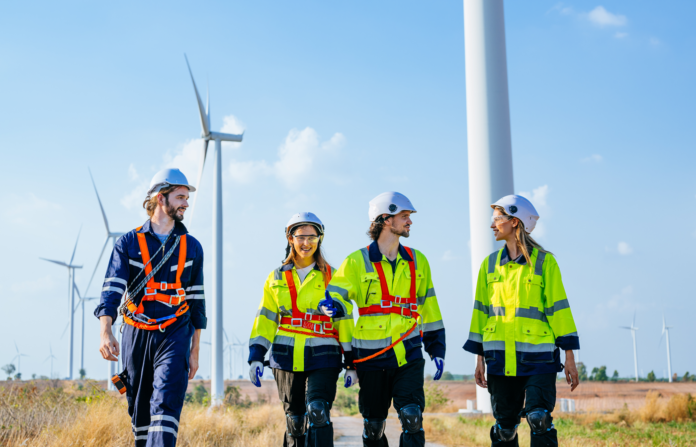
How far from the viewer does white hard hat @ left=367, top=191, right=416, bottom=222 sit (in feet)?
20.5


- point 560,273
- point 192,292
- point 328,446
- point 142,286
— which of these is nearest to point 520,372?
point 560,273

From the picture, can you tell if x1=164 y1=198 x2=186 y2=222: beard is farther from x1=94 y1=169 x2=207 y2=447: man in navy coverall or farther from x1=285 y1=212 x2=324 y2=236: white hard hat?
x1=285 y1=212 x2=324 y2=236: white hard hat

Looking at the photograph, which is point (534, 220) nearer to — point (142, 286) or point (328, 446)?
point (328, 446)

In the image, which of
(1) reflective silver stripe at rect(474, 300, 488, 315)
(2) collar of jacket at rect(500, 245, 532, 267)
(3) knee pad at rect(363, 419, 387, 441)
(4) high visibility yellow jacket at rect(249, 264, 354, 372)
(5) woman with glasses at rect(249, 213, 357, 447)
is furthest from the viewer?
(1) reflective silver stripe at rect(474, 300, 488, 315)

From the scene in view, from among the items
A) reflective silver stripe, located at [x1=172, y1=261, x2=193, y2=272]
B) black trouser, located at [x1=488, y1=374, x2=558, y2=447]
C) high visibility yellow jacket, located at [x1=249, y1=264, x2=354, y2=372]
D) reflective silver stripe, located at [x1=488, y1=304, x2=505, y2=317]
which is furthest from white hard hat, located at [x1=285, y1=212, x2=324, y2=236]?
black trouser, located at [x1=488, y1=374, x2=558, y2=447]

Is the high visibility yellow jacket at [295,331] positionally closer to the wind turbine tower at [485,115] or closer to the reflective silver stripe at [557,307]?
the reflective silver stripe at [557,307]

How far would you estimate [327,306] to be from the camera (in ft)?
19.5

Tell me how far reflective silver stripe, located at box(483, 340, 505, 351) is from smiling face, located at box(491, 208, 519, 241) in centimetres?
101

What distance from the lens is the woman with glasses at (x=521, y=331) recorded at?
19.0 feet

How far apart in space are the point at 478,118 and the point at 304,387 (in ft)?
31.3

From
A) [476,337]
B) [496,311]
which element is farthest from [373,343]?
[496,311]

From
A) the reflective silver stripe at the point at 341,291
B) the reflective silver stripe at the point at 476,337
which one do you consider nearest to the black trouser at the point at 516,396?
the reflective silver stripe at the point at 476,337

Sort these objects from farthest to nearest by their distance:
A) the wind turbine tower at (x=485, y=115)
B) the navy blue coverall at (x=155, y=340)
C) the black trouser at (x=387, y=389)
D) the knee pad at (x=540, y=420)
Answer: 1. the wind turbine tower at (x=485, y=115)
2. the black trouser at (x=387, y=389)
3. the knee pad at (x=540, y=420)
4. the navy blue coverall at (x=155, y=340)

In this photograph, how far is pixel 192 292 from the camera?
571 centimetres
